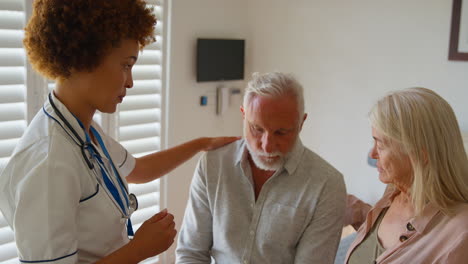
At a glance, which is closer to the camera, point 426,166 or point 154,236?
point 154,236

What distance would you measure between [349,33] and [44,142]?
7.29 feet

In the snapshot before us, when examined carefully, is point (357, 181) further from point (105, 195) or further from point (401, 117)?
point (105, 195)

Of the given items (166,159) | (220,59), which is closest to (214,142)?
(166,159)

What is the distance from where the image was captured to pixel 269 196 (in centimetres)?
171

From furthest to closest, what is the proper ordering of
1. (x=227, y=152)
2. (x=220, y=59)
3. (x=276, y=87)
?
(x=220, y=59) < (x=227, y=152) < (x=276, y=87)

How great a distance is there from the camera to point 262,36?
11.4 ft

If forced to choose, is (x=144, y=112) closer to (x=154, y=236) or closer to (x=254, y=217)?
(x=254, y=217)

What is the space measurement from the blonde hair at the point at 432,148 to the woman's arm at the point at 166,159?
0.68 meters

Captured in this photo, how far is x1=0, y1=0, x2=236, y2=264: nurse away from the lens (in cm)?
109

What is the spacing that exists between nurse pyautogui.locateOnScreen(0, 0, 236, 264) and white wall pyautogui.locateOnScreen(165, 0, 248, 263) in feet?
5.76

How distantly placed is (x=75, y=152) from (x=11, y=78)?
137cm

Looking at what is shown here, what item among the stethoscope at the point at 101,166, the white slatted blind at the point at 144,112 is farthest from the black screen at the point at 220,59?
the stethoscope at the point at 101,166

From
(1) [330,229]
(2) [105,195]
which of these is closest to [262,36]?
(1) [330,229]

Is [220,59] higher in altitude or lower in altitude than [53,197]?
higher
